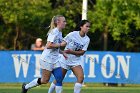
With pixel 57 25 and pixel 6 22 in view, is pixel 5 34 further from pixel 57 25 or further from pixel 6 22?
pixel 57 25

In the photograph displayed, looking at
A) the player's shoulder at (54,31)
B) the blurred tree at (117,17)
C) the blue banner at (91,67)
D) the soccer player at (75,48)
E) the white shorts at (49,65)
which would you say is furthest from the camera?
the blurred tree at (117,17)

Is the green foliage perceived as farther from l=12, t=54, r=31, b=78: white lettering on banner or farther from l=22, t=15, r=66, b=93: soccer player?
l=22, t=15, r=66, b=93: soccer player

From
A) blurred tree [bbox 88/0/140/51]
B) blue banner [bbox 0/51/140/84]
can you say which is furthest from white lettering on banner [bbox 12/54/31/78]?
blurred tree [bbox 88/0/140/51]

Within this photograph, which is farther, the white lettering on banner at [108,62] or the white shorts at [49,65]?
the white lettering on banner at [108,62]

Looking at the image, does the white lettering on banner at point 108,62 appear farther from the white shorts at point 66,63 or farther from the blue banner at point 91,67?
the white shorts at point 66,63

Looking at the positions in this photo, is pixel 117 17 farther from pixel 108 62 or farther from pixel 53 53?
pixel 53 53

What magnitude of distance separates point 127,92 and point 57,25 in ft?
20.4

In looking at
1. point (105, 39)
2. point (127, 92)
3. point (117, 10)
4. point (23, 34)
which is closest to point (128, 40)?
point (105, 39)

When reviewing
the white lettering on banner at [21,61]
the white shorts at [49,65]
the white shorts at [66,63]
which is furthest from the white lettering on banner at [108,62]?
the white shorts at [49,65]

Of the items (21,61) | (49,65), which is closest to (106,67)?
(21,61)

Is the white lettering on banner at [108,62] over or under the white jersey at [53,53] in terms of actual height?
under

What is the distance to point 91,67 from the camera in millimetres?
24703

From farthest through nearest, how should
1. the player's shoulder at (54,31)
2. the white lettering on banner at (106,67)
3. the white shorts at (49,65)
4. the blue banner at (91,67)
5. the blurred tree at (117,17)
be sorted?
the blurred tree at (117,17) → the white lettering on banner at (106,67) → the blue banner at (91,67) → the white shorts at (49,65) → the player's shoulder at (54,31)

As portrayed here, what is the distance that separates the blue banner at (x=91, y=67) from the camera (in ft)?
79.9
